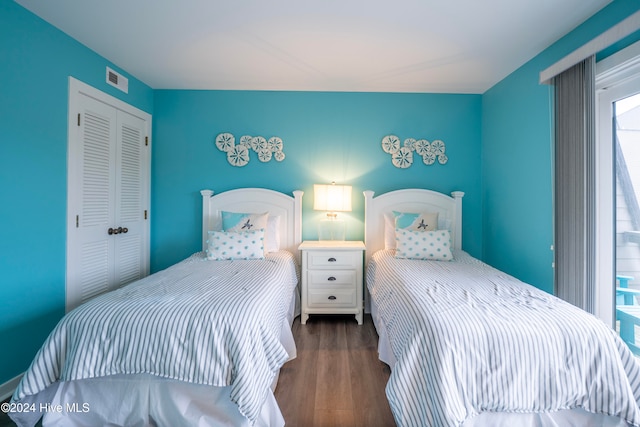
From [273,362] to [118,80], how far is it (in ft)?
9.17

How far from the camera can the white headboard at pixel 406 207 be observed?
3.04 m

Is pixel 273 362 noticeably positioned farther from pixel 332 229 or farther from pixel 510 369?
pixel 332 229

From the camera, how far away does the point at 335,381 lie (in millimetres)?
1852

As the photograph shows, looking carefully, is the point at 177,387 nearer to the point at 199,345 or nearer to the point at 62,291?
the point at 199,345

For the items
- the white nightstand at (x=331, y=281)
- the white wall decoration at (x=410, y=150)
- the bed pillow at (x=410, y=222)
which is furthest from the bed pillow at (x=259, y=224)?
the white wall decoration at (x=410, y=150)

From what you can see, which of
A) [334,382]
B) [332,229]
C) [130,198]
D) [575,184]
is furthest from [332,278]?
[130,198]

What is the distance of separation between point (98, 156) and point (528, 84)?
369cm

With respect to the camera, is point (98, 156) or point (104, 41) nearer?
point (104, 41)

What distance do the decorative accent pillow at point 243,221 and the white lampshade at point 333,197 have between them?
0.57 metres

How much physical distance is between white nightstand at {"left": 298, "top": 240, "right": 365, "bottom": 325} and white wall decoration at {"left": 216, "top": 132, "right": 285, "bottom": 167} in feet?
3.63

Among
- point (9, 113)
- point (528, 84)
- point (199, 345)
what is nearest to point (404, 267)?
point (199, 345)

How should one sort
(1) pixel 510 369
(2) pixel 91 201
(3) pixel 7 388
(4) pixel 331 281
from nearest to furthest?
(1) pixel 510 369 → (3) pixel 7 388 → (2) pixel 91 201 → (4) pixel 331 281

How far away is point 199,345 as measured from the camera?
1.30m

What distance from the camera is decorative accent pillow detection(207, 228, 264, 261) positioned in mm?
2514
